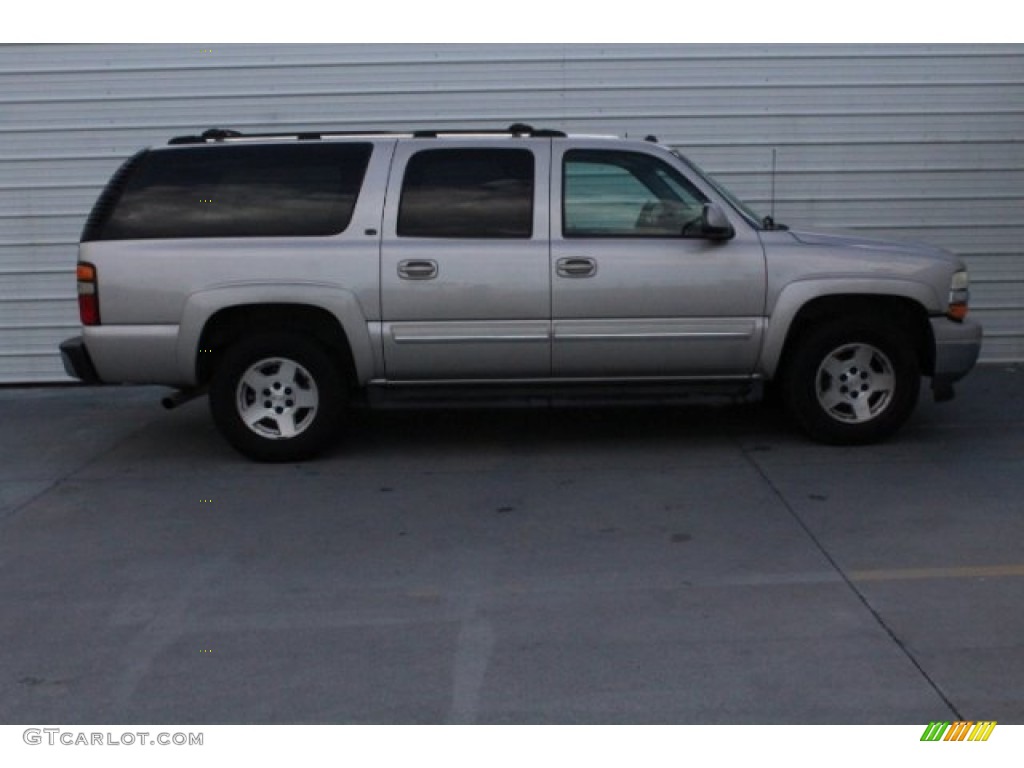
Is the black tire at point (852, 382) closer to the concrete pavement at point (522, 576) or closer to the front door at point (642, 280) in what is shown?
the concrete pavement at point (522, 576)

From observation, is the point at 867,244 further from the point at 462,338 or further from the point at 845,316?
the point at 462,338

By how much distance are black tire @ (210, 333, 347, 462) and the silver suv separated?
0.04 ft

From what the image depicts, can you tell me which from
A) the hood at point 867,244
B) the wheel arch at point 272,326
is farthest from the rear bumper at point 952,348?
the wheel arch at point 272,326

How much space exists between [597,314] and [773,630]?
3040 millimetres

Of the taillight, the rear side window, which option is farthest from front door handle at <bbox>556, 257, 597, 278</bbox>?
the taillight

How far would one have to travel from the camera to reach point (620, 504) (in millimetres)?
7430

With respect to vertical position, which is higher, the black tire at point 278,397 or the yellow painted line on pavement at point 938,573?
the black tire at point 278,397

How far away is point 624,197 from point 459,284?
3.57 feet

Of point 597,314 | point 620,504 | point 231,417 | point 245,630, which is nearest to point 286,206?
point 231,417

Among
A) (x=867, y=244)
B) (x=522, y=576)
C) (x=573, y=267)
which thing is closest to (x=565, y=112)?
(x=573, y=267)

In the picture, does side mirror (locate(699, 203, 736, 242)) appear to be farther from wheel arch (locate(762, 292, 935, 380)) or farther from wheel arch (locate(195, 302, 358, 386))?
wheel arch (locate(195, 302, 358, 386))

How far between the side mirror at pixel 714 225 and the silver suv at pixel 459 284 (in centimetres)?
2

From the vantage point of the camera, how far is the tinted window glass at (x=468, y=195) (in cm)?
820

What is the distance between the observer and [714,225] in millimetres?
8023
